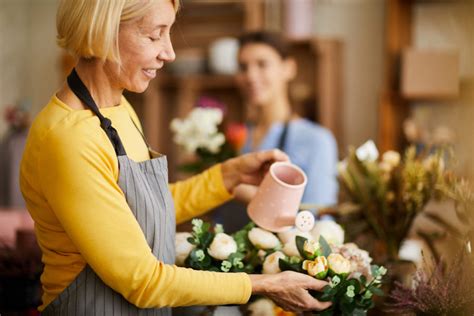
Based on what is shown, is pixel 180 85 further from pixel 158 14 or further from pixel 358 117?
pixel 158 14

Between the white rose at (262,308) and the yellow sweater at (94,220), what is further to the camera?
the white rose at (262,308)

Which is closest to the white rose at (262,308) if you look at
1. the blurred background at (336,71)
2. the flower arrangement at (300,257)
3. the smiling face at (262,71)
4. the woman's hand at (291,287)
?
the flower arrangement at (300,257)

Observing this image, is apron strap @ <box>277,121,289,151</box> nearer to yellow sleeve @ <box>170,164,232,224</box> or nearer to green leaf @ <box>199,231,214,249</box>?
yellow sleeve @ <box>170,164,232,224</box>

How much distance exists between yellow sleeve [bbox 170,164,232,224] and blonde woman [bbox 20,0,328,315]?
24 centimetres

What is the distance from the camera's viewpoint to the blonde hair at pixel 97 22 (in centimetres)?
102

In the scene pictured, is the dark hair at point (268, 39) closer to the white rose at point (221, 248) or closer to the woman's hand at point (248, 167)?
the woman's hand at point (248, 167)

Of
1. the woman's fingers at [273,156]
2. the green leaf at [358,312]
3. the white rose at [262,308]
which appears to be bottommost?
the white rose at [262,308]

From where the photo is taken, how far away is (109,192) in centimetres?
101

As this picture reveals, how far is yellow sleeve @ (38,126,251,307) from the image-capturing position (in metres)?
0.99

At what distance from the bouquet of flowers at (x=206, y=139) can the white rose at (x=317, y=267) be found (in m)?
1.24

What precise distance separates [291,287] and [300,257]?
0.09 meters

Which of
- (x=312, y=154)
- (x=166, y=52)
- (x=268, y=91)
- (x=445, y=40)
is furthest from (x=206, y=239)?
(x=445, y=40)

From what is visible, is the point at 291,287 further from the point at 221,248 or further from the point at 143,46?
the point at 143,46

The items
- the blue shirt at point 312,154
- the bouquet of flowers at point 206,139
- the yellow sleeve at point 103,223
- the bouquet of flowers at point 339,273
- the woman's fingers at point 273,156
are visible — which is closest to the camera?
the yellow sleeve at point 103,223
